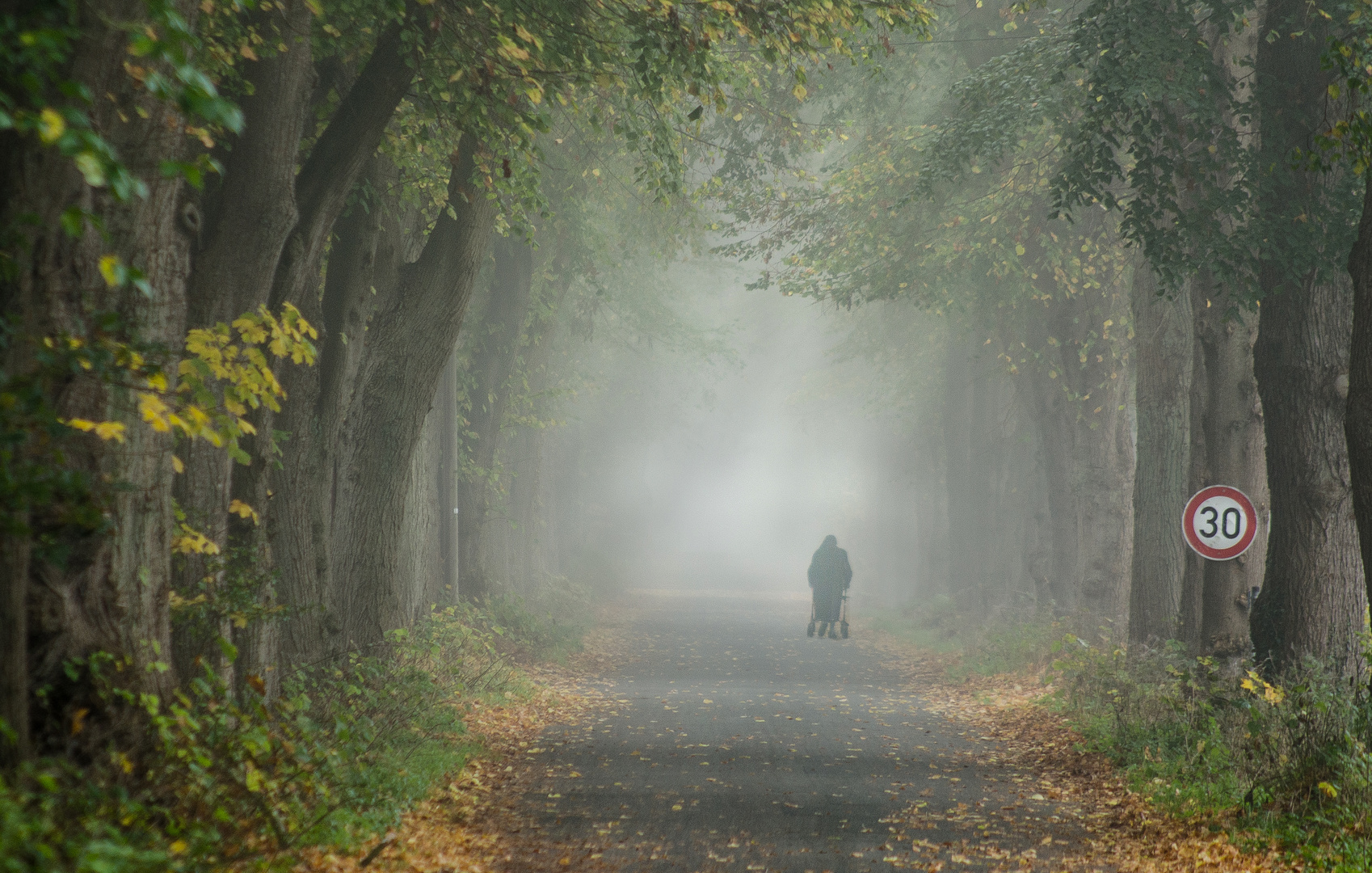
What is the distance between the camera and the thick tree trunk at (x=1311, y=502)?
27.0 feet

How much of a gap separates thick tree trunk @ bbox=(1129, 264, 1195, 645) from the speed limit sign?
92.8 inches

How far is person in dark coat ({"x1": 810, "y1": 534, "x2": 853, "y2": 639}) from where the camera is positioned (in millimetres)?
18766

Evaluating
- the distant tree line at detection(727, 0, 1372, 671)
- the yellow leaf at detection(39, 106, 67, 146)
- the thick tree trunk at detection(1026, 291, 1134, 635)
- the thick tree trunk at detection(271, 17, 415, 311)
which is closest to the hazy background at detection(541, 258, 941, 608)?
the distant tree line at detection(727, 0, 1372, 671)

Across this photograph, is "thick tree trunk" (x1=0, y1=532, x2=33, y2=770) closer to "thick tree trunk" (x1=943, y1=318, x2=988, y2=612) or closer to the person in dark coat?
the person in dark coat

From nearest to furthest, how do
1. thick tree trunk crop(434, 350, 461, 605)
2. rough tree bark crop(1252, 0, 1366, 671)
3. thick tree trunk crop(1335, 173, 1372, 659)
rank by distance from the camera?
thick tree trunk crop(1335, 173, 1372, 659) < rough tree bark crop(1252, 0, 1366, 671) < thick tree trunk crop(434, 350, 461, 605)

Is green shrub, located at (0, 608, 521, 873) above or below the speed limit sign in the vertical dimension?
below

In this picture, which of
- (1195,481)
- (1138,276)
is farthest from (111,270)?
(1138,276)

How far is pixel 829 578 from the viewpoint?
1909cm

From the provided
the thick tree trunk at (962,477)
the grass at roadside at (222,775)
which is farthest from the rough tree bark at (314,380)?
the thick tree trunk at (962,477)

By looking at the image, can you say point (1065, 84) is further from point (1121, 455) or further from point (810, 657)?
point (810, 657)

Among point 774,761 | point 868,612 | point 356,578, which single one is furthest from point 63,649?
point 868,612

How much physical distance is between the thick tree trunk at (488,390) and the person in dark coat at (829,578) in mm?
5727

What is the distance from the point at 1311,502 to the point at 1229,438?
1822 millimetres

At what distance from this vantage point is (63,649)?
4.43m
